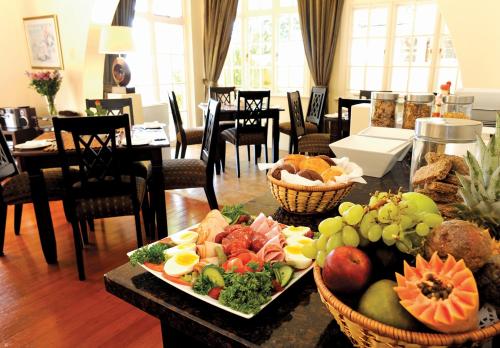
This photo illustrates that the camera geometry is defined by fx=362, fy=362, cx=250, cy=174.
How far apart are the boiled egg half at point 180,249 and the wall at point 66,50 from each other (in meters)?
4.36

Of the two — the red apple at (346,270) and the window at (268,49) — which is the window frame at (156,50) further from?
the red apple at (346,270)

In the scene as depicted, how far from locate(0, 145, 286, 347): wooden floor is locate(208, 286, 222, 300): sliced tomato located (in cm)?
129

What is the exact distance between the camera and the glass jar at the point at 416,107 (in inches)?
68.8

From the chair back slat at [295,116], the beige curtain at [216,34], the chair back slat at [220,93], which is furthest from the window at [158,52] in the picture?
the chair back slat at [295,116]

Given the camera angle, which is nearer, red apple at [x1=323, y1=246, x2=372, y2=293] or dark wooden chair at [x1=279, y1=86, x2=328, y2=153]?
red apple at [x1=323, y1=246, x2=372, y2=293]

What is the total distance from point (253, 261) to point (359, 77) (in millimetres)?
5090

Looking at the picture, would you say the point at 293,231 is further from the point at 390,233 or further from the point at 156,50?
the point at 156,50

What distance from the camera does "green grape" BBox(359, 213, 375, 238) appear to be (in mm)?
598

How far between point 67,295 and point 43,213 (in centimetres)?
59

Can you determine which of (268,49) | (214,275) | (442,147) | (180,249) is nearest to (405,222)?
(214,275)

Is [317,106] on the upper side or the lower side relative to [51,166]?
upper

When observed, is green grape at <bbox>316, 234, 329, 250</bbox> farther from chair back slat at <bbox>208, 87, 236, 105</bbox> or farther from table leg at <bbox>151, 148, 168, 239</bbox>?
chair back slat at <bbox>208, 87, 236, 105</bbox>


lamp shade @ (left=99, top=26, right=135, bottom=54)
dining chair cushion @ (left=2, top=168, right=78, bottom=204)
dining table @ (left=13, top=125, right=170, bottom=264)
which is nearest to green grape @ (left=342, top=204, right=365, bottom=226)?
dining table @ (left=13, top=125, right=170, bottom=264)

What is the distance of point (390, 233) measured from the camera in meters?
0.58
